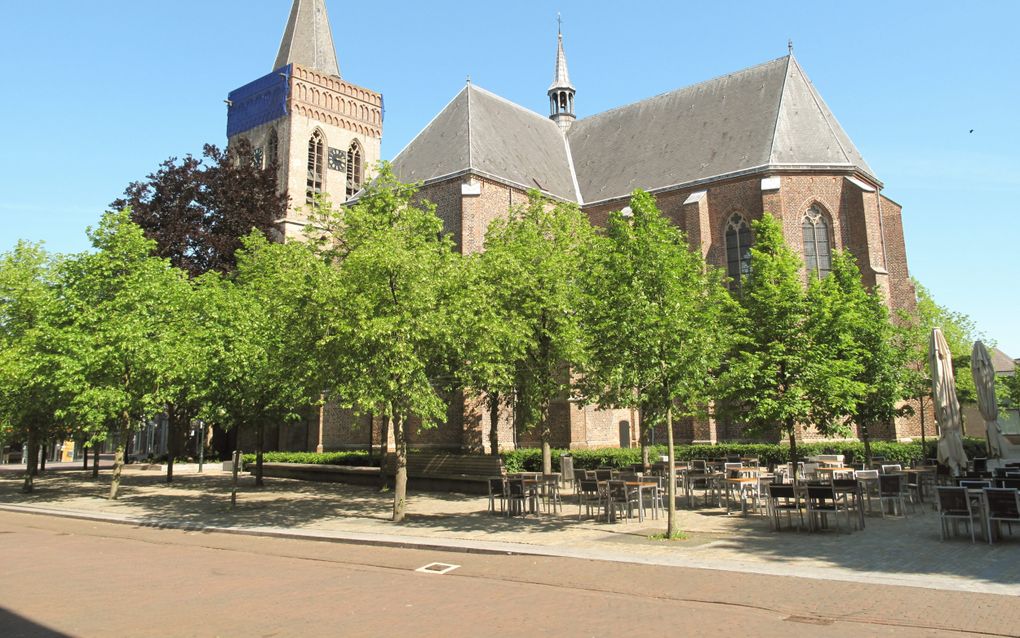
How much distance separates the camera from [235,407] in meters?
18.0

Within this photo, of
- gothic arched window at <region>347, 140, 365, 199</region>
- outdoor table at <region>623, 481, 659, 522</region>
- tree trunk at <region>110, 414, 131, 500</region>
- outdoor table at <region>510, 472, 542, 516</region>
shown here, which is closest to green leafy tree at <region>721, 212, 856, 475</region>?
outdoor table at <region>623, 481, 659, 522</region>

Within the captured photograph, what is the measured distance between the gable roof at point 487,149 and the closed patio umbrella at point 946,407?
766 inches

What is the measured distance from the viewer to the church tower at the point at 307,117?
42.5m

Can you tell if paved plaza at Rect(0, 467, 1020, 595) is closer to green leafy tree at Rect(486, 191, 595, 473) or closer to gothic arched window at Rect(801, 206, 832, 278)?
green leafy tree at Rect(486, 191, 595, 473)

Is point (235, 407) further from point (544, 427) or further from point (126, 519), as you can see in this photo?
point (544, 427)

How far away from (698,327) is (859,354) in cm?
843

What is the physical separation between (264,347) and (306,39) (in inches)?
1373

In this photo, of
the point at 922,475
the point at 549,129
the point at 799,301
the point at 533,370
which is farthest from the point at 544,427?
the point at 549,129

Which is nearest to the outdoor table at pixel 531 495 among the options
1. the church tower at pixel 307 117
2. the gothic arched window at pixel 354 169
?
the church tower at pixel 307 117

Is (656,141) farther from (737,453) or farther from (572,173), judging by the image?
(737,453)

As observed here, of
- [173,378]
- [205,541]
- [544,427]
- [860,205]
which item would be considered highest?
[860,205]

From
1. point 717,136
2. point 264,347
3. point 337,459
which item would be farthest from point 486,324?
point 717,136

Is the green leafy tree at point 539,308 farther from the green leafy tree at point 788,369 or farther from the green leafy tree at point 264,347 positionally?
the green leafy tree at point 264,347

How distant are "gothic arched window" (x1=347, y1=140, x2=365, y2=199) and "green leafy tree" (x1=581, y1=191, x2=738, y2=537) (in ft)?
119
